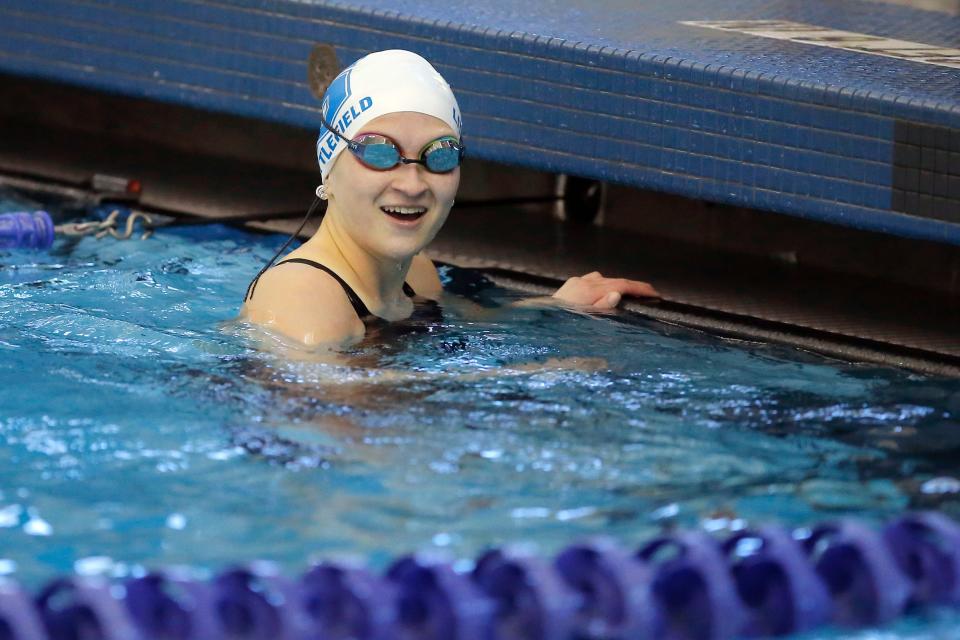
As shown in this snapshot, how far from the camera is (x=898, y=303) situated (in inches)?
199

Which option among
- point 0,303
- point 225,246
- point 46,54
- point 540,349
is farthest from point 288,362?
point 46,54

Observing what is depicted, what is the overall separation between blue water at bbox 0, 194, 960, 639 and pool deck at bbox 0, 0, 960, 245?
0.74 metres

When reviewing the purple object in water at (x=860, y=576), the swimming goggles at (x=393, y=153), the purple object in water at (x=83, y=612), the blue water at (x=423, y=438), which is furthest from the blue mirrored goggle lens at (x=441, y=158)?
the purple object in water at (x=83, y=612)

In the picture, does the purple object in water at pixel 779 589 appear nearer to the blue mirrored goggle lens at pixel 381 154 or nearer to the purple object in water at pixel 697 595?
the purple object in water at pixel 697 595

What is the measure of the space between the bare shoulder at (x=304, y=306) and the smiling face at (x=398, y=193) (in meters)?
0.17

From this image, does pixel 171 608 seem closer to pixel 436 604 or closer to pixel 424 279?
pixel 436 604

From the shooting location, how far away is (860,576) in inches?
104

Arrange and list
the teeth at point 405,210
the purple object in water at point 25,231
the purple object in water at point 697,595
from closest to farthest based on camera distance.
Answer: the purple object in water at point 697,595, the teeth at point 405,210, the purple object in water at point 25,231

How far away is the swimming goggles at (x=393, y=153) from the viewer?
3670 mm

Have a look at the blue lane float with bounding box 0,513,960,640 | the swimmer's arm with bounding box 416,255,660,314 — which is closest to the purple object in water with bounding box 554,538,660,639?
the blue lane float with bounding box 0,513,960,640

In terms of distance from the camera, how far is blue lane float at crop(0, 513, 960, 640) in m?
2.41

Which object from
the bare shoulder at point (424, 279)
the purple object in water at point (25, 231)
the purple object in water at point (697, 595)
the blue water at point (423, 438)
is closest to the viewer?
the purple object in water at point (697, 595)

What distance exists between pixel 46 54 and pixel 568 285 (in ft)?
9.89

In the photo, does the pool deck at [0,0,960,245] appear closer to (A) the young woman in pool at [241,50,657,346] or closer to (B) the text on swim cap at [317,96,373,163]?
(A) the young woman in pool at [241,50,657,346]
